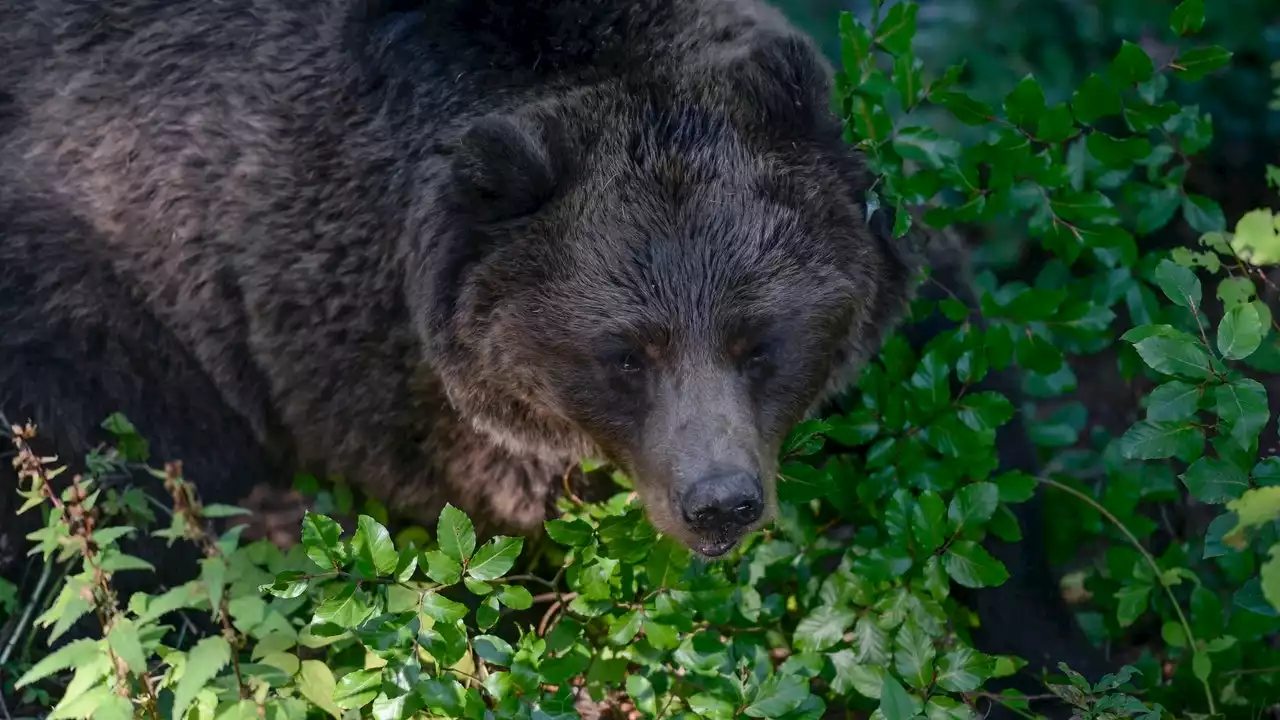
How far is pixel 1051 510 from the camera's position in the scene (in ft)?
13.8

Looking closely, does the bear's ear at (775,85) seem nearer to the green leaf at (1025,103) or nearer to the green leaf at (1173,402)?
the green leaf at (1025,103)

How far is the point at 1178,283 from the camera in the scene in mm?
2904

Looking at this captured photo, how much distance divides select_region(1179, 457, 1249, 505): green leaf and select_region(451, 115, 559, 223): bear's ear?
1.67 m

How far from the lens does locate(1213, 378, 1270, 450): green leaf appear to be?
9.25 feet

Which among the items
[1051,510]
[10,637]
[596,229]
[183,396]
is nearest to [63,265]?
[183,396]

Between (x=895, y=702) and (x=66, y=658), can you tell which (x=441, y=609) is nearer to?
(x=66, y=658)

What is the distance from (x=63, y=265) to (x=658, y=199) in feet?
6.53

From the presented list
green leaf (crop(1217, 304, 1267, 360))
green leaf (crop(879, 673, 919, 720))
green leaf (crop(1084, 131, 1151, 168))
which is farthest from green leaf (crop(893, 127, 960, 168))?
green leaf (crop(879, 673, 919, 720))

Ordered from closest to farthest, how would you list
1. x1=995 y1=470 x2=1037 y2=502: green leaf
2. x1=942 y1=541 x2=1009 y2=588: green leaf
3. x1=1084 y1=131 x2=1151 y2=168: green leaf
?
x1=942 y1=541 x2=1009 y2=588: green leaf < x1=995 y1=470 x2=1037 y2=502: green leaf < x1=1084 y1=131 x2=1151 y2=168: green leaf

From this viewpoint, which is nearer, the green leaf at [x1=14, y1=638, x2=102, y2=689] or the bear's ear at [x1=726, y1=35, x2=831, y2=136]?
the green leaf at [x1=14, y1=638, x2=102, y2=689]

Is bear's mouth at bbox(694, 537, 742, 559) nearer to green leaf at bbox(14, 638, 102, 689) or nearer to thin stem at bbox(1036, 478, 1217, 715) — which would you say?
thin stem at bbox(1036, 478, 1217, 715)

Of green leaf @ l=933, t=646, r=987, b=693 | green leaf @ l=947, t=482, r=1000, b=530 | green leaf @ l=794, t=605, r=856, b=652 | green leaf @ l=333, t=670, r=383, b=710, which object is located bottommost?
green leaf @ l=794, t=605, r=856, b=652

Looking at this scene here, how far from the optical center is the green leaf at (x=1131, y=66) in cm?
364

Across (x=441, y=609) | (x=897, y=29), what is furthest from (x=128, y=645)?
(x=897, y=29)
